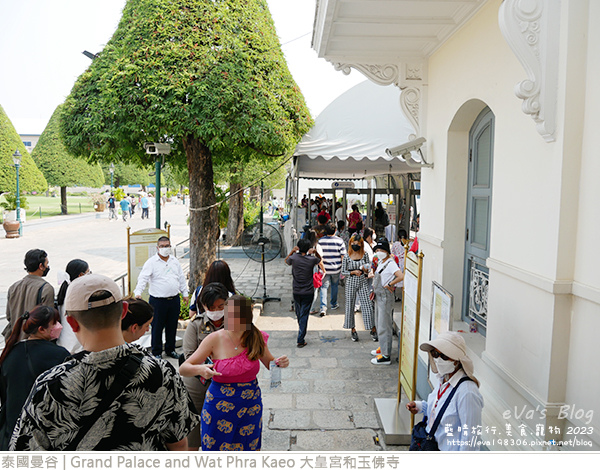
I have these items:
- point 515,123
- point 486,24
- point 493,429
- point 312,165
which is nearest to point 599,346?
point 493,429

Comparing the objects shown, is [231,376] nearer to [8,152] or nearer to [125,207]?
[8,152]

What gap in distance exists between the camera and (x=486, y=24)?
4145mm

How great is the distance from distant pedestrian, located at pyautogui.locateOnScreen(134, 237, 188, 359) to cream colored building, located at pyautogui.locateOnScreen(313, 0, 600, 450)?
324 centimetres

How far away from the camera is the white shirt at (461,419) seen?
263 cm

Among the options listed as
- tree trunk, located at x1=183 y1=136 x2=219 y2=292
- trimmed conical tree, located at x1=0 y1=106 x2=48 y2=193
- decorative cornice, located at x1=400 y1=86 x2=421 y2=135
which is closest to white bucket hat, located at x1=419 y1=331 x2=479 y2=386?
decorative cornice, located at x1=400 y1=86 x2=421 y2=135

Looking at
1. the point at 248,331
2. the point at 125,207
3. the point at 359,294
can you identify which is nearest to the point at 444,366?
the point at 248,331

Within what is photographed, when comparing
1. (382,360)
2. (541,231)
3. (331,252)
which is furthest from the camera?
(331,252)

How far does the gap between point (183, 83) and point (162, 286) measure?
332cm

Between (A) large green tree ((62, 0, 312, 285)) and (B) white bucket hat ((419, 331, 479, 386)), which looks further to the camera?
(A) large green tree ((62, 0, 312, 285))

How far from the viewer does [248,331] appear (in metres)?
3.20

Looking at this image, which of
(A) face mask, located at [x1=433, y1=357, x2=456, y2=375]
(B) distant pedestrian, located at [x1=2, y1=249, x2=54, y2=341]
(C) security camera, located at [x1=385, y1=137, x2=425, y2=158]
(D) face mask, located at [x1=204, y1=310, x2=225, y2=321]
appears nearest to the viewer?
(A) face mask, located at [x1=433, y1=357, x2=456, y2=375]

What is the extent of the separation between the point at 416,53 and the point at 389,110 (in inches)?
145

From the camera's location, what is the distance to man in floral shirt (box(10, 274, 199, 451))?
1714mm

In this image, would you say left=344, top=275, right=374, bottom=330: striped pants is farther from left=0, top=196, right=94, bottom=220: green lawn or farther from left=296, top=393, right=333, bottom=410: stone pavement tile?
left=0, top=196, right=94, bottom=220: green lawn
